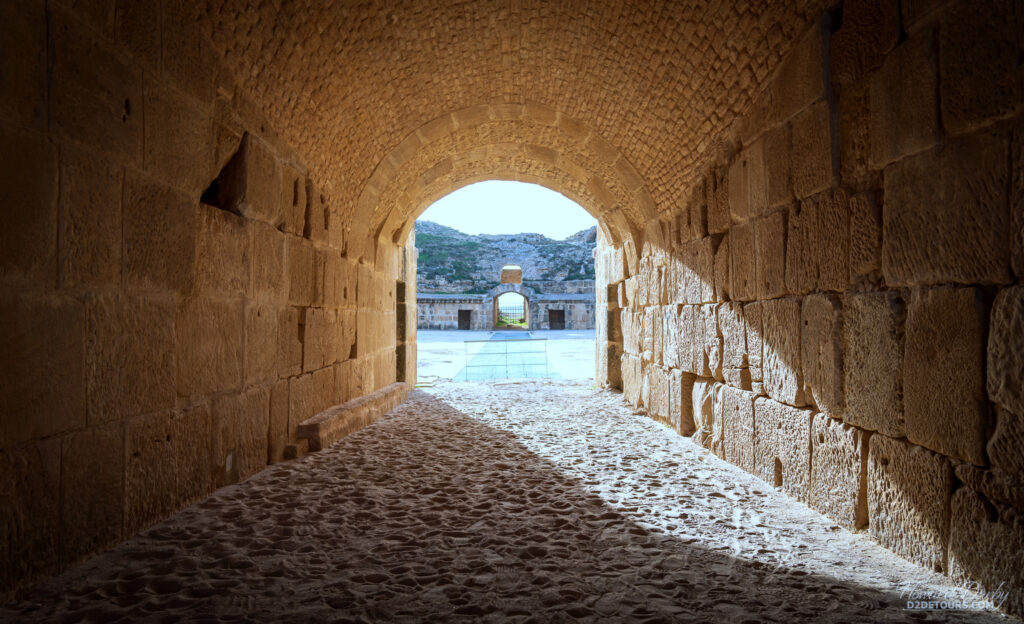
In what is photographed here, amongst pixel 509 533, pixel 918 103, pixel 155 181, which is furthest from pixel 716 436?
pixel 155 181

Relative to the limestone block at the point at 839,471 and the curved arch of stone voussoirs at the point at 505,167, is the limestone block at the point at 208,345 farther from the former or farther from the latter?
the limestone block at the point at 839,471

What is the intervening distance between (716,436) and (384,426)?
11.3ft

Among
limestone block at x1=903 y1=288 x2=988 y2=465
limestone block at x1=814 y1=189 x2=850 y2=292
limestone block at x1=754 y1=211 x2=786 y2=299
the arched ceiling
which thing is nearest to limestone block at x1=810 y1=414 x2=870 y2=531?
limestone block at x1=903 y1=288 x2=988 y2=465

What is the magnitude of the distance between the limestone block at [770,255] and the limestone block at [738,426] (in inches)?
33.7

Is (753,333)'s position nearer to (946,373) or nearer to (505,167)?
(946,373)

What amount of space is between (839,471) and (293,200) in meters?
4.49

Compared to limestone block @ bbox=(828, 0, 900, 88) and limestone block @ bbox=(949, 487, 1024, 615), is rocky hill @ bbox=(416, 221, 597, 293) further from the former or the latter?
limestone block @ bbox=(949, 487, 1024, 615)

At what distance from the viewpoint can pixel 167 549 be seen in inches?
106

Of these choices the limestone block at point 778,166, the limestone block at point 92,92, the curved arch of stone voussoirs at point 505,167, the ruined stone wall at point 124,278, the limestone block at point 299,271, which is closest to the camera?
the ruined stone wall at point 124,278

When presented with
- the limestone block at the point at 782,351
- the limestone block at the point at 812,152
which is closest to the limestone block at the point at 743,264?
the limestone block at the point at 782,351

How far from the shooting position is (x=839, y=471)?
313 cm

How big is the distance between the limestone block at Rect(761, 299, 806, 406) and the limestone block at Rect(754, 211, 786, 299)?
0.31 feet

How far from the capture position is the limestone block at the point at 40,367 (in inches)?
83.6

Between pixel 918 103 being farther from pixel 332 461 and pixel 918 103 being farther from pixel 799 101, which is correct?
pixel 332 461
